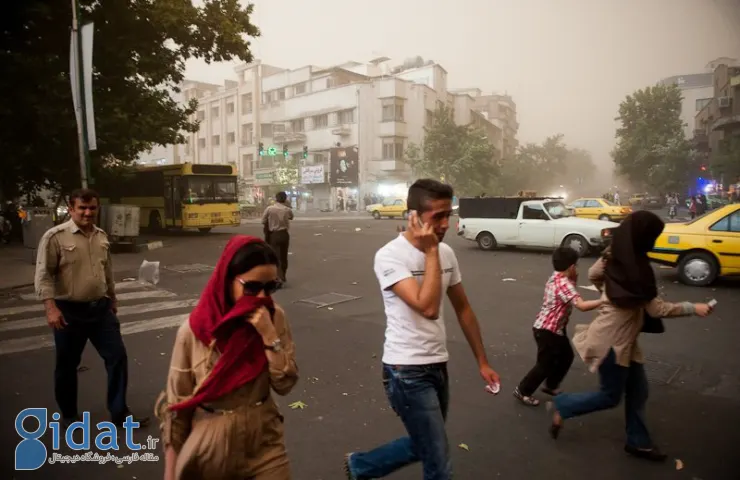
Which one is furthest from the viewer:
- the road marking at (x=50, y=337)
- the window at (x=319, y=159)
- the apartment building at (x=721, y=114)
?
the window at (x=319, y=159)

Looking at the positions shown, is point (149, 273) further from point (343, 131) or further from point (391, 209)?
point (343, 131)

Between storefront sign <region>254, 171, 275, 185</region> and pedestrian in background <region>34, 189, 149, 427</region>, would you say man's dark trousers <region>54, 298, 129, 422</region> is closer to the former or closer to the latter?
pedestrian in background <region>34, 189, 149, 427</region>

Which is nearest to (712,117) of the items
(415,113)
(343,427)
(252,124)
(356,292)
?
(415,113)

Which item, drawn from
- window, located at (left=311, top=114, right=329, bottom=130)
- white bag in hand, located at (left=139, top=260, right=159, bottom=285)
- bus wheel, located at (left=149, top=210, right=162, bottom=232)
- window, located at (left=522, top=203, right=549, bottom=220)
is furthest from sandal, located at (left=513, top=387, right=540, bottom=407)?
window, located at (left=311, top=114, right=329, bottom=130)

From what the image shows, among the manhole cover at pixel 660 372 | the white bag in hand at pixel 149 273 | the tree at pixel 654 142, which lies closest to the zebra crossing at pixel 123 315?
the white bag in hand at pixel 149 273

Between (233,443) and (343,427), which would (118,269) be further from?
(233,443)

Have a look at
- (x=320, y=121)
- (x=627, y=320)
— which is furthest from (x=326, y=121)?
→ (x=627, y=320)

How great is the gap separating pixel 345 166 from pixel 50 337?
46380mm

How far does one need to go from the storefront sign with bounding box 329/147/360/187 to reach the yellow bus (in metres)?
29.9

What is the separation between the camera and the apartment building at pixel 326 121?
51.4m

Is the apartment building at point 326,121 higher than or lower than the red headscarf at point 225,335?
higher

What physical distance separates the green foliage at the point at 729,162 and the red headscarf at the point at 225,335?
128ft

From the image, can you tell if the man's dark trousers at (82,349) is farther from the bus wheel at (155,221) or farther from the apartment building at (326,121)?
the apartment building at (326,121)

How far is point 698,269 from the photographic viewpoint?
9.74 metres
